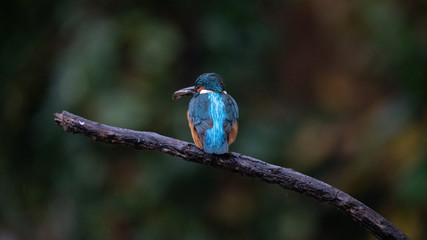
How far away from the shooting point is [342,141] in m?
4.86

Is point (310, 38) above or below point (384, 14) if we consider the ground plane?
above

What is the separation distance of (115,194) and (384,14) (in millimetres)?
2428

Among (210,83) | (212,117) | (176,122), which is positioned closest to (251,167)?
(212,117)

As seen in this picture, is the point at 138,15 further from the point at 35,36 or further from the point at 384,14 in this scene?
the point at 384,14

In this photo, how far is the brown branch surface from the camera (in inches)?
84.9

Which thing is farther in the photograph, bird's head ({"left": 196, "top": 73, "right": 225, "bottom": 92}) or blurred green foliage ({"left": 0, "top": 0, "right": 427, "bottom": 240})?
blurred green foliage ({"left": 0, "top": 0, "right": 427, "bottom": 240})

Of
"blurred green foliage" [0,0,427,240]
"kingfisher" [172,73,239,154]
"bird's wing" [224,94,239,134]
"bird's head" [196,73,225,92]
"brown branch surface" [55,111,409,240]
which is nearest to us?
"brown branch surface" [55,111,409,240]

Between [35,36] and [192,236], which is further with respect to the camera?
[35,36]

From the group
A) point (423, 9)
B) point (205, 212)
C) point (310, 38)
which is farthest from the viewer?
point (310, 38)

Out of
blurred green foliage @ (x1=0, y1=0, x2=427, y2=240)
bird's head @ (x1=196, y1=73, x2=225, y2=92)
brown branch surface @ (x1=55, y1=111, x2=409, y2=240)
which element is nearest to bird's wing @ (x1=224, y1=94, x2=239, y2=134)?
bird's head @ (x1=196, y1=73, x2=225, y2=92)

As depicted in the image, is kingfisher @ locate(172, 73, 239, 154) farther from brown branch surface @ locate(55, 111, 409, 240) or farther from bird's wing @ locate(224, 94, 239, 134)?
brown branch surface @ locate(55, 111, 409, 240)

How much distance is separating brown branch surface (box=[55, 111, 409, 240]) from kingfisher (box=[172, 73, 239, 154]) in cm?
14

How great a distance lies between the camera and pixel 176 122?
4.31 metres

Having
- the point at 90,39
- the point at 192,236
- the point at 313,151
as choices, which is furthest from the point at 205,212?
the point at 90,39
